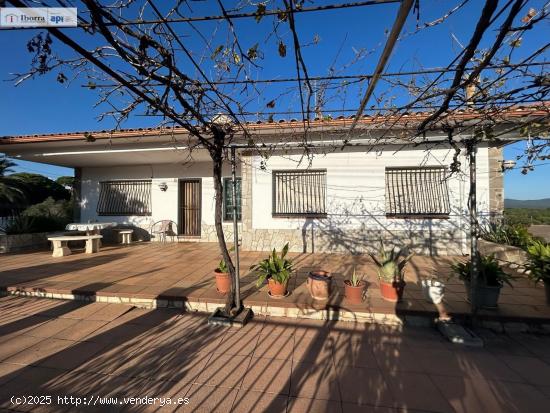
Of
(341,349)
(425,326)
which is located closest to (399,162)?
(425,326)

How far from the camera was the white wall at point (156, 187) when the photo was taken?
8281 millimetres

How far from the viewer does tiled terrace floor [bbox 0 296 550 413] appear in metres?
1.88

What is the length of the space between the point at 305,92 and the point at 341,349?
2.55m

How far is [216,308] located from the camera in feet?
10.9

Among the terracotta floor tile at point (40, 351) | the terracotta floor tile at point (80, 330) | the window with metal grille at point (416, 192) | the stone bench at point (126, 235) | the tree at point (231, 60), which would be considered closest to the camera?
the tree at point (231, 60)

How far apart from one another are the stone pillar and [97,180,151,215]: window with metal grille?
31.2 ft

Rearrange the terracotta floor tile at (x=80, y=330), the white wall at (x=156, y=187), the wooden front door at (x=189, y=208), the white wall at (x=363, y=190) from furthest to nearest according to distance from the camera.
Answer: the wooden front door at (x=189, y=208) → the white wall at (x=156, y=187) → the white wall at (x=363, y=190) → the terracotta floor tile at (x=80, y=330)

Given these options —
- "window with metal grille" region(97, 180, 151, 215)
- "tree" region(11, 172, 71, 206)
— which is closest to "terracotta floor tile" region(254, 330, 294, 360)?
"window with metal grille" region(97, 180, 151, 215)

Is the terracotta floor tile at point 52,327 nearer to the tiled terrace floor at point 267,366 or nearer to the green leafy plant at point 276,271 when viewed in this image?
the tiled terrace floor at point 267,366

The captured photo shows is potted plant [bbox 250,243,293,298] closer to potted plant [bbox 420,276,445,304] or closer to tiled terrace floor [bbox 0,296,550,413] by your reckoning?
tiled terrace floor [bbox 0,296,550,413]

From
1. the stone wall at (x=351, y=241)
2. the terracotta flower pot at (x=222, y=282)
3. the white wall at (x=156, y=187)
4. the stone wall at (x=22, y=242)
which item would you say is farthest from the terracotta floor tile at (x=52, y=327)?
the stone wall at (x=22, y=242)

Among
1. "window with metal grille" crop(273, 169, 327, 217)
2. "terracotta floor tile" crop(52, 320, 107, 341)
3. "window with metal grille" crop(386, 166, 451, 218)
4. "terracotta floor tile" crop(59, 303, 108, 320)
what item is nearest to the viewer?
"terracotta floor tile" crop(52, 320, 107, 341)

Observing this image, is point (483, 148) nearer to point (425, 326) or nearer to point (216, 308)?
point (425, 326)

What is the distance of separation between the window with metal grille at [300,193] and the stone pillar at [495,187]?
361 centimetres
